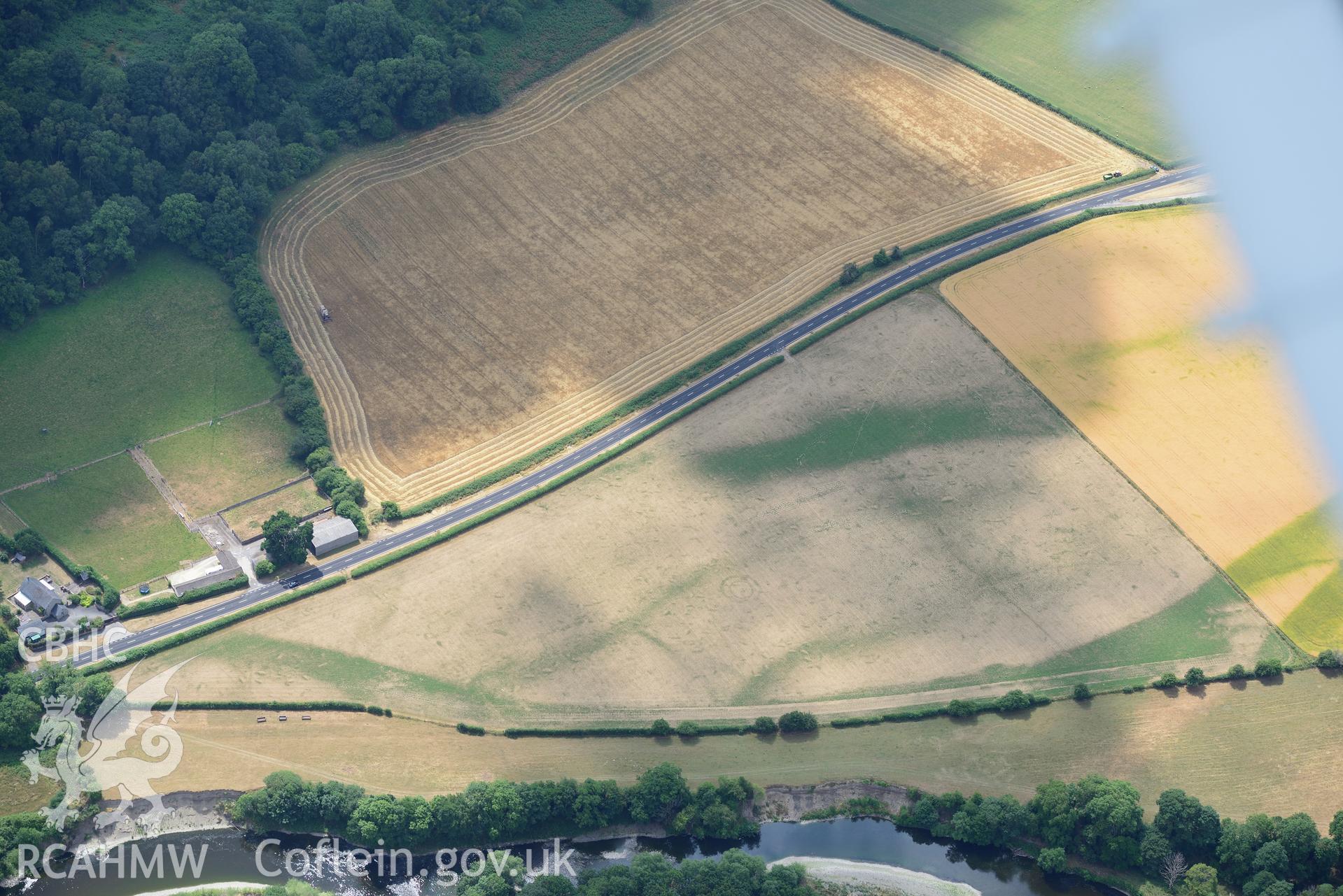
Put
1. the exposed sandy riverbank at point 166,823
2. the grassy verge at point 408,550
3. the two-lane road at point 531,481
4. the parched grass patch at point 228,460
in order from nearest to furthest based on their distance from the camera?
the exposed sandy riverbank at point 166,823 → the grassy verge at point 408,550 → the two-lane road at point 531,481 → the parched grass patch at point 228,460

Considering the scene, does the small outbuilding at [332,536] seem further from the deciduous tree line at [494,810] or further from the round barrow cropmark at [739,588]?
the round barrow cropmark at [739,588]

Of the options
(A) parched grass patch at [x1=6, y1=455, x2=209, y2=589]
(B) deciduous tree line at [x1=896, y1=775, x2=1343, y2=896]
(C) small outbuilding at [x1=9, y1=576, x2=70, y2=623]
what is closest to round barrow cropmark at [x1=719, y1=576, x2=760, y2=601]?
(B) deciduous tree line at [x1=896, y1=775, x2=1343, y2=896]

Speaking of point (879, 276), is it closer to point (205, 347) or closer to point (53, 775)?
point (205, 347)

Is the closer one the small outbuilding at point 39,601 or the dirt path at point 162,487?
the small outbuilding at point 39,601

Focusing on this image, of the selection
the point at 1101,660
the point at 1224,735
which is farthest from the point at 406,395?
the point at 1224,735

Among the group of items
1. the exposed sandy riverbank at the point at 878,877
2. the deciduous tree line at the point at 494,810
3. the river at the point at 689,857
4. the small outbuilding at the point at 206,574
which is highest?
the small outbuilding at the point at 206,574

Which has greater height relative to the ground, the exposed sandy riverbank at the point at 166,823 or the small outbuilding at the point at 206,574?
the small outbuilding at the point at 206,574

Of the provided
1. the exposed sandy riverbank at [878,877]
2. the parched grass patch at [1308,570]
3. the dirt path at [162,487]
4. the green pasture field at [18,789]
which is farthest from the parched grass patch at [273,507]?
the parched grass patch at [1308,570]

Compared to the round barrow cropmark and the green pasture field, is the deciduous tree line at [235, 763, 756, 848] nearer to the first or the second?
the green pasture field
